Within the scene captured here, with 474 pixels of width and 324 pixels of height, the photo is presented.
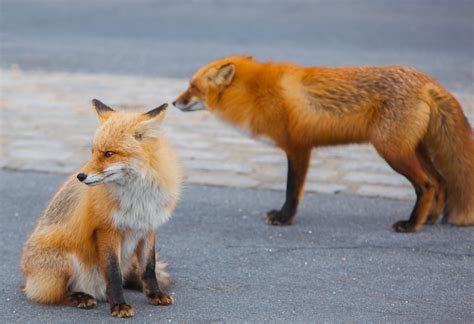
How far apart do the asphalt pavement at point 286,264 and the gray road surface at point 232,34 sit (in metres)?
4.67

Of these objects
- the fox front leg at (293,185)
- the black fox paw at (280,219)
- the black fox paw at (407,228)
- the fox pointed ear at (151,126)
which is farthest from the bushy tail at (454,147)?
the fox pointed ear at (151,126)

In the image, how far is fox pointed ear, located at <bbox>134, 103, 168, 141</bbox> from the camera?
4379 millimetres

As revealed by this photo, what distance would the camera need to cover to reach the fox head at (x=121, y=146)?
4238 millimetres

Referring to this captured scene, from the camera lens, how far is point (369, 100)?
602cm

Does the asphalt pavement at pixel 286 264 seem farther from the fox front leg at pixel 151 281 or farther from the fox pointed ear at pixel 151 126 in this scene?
the fox pointed ear at pixel 151 126

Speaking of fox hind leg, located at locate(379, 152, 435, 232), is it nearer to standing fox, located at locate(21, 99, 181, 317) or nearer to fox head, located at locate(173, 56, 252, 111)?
fox head, located at locate(173, 56, 252, 111)

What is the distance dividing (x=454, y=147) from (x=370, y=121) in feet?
2.18

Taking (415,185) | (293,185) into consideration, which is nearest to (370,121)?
(415,185)

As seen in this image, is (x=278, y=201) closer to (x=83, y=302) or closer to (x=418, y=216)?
(x=418, y=216)

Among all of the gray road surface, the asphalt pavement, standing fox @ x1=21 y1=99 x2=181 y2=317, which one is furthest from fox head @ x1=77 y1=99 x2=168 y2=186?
the gray road surface

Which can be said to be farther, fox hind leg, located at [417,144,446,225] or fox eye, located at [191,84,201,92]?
fox eye, located at [191,84,201,92]

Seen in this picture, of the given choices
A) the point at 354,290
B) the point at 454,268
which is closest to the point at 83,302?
the point at 354,290

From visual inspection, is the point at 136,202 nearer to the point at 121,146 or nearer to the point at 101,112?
the point at 121,146

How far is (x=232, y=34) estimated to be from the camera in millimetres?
14500
